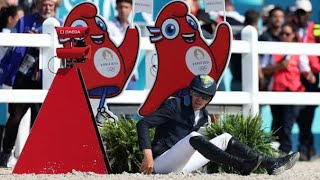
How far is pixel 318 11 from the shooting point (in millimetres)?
15867

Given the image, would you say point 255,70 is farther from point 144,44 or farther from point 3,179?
point 3,179

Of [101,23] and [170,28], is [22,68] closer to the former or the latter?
[101,23]

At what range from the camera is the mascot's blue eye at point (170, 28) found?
11.5m

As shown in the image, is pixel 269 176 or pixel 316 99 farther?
pixel 316 99

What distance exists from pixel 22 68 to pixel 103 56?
3.18ft

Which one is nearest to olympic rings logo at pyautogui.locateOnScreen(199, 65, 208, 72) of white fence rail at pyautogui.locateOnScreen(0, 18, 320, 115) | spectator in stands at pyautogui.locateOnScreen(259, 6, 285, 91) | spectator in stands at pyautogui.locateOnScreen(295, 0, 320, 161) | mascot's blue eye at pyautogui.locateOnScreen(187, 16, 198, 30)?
mascot's blue eye at pyautogui.locateOnScreen(187, 16, 198, 30)

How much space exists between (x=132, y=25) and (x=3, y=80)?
5.29 feet

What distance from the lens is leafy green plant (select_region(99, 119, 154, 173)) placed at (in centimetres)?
997

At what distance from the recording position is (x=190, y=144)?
927cm

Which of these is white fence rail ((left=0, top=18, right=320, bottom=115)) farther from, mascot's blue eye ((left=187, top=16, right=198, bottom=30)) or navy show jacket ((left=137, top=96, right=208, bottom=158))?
navy show jacket ((left=137, top=96, right=208, bottom=158))

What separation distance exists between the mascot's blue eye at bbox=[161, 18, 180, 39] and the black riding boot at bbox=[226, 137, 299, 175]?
240cm

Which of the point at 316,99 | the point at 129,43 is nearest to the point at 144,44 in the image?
the point at 129,43

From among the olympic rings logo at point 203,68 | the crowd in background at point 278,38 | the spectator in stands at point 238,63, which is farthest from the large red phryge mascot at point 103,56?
the spectator in stands at point 238,63

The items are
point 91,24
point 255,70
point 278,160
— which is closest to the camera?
point 278,160
